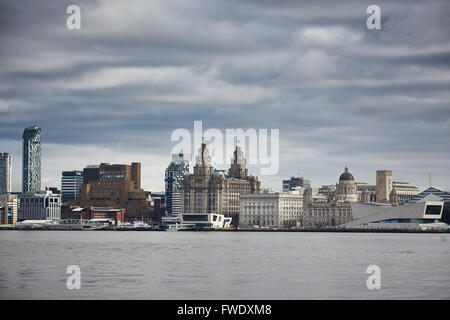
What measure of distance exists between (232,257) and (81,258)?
16.0 m

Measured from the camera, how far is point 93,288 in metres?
52.9

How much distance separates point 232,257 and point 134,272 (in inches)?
1024

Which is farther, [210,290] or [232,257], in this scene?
[232,257]

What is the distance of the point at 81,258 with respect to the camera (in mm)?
86062

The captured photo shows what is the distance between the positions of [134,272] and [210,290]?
14.5 metres
